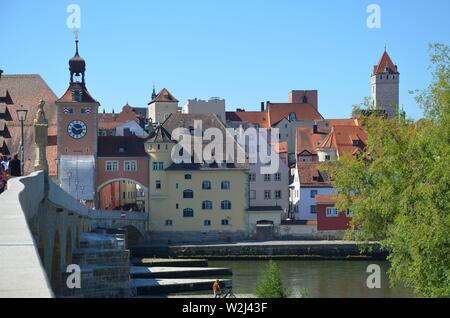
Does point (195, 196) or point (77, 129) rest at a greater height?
point (77, 129)

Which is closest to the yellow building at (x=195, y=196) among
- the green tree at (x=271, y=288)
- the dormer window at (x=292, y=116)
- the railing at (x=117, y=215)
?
the railing at (x=117, y=215)

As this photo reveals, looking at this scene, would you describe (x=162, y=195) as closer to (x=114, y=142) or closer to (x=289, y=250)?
(x=114, y=142)

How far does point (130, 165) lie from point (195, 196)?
5.21 m

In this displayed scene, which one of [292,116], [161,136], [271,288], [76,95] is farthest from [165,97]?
[271,288]

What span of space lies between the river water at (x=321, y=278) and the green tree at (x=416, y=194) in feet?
25.1

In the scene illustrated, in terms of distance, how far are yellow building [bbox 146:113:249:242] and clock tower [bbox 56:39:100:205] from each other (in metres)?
4.31

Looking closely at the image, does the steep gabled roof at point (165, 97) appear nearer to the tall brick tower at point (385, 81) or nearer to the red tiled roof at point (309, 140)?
the red tiled roof at point (309, 140)

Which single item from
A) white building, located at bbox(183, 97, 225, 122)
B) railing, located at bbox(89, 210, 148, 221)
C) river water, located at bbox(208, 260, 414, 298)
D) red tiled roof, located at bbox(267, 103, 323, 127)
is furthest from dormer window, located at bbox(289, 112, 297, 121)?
river water, located at bbox(208, 260, 414, 298)

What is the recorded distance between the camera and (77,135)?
64438 millimetres

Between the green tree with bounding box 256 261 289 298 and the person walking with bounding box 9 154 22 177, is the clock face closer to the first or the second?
the green tree with bounding box 256 261 289 298

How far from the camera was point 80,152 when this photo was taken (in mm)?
64250

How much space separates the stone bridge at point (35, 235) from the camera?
739 cm

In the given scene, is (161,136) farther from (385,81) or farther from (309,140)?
(385,81)

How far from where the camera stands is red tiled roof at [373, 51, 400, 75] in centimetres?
11631
